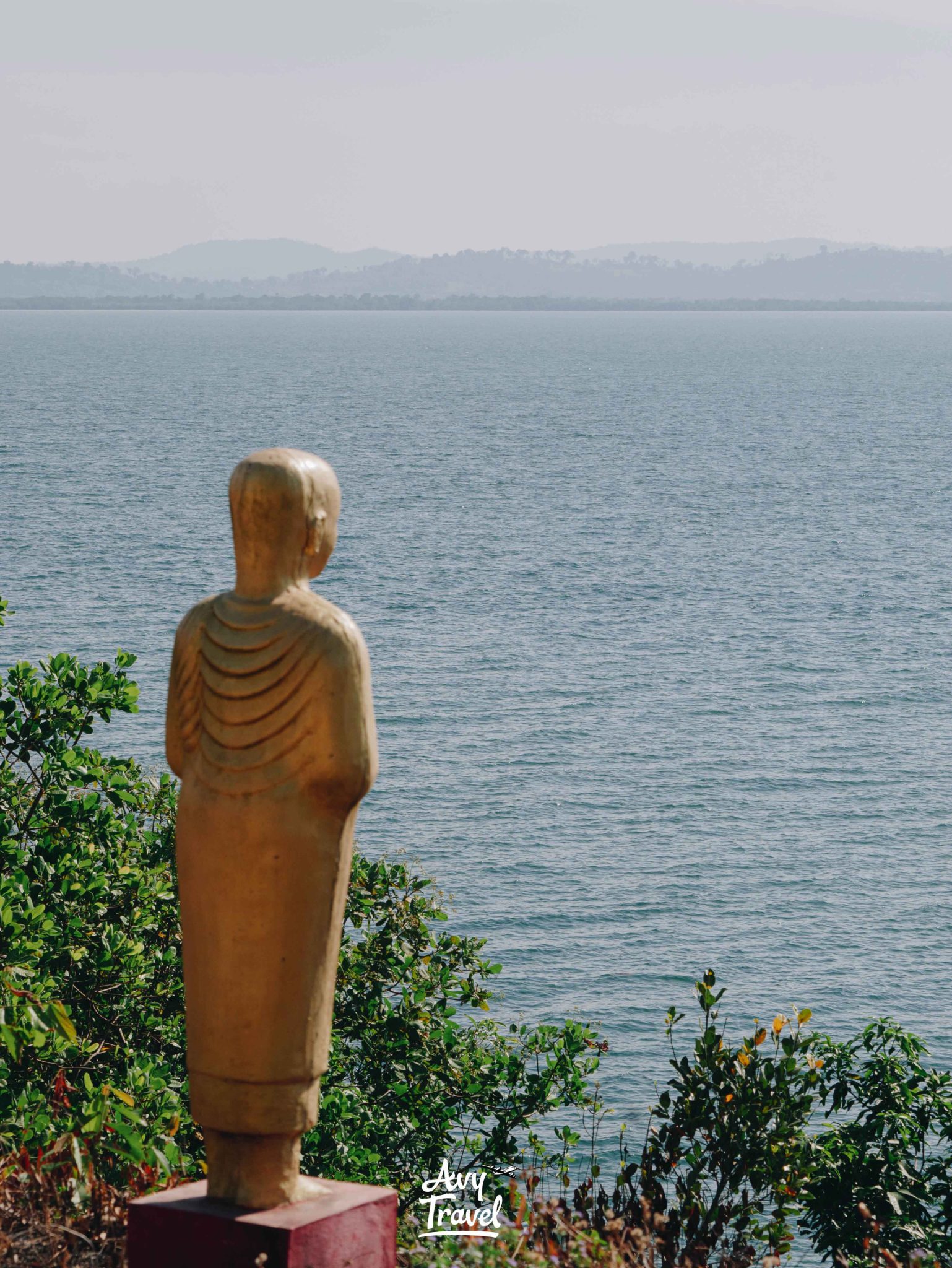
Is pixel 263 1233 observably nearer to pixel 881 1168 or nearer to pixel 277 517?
pixel 277 517

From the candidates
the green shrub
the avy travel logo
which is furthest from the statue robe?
the green shrub

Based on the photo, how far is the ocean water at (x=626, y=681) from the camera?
147 ft

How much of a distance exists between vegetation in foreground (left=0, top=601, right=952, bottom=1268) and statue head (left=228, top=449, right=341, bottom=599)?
3305mm

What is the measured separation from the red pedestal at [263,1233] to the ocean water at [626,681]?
2705 centimetres

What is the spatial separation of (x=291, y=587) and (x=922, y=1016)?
1416 inches

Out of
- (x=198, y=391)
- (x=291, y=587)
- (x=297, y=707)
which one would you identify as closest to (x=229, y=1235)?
(x=297, y=707)

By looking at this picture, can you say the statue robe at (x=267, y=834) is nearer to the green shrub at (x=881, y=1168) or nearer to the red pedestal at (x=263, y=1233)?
the red pedestal at (x=263, y=1233)

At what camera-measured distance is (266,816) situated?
7648 millimetres

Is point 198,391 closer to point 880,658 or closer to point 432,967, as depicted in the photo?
point 880,658

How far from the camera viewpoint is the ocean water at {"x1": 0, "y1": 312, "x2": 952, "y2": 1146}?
147ft

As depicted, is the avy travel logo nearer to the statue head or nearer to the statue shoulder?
the statue shoulder

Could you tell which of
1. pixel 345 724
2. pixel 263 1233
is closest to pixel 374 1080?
pixel 263 1233

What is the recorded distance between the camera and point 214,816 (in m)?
7.72

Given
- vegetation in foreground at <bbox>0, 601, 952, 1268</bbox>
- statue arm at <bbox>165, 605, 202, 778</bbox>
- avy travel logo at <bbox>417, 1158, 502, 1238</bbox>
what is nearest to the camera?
statue arm at <bbox>165, 605, 202, 778</bbox>
